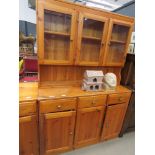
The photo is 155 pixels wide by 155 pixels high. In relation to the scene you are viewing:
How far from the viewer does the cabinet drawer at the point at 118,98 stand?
172 cm

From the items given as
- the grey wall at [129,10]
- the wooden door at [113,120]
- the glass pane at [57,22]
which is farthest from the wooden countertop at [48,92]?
the grey wall at [129,10]

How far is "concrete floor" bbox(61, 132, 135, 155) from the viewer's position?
69.0 inches

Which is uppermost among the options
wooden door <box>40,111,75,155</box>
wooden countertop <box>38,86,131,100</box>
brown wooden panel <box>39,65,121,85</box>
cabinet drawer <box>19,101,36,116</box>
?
brown wooden panel <box>39,65,121,85</box>

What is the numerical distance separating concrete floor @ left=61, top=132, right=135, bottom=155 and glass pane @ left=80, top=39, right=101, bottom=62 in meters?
1.25

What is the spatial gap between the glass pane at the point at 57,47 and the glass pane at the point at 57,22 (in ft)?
0.30

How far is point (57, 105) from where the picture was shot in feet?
4.67

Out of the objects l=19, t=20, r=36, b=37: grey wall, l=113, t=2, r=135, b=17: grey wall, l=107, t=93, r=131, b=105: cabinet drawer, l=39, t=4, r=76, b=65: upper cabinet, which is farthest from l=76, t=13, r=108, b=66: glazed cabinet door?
l=19, t=20, r=36, b=37: grey wall

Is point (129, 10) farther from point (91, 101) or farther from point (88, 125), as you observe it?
point (88, 125)

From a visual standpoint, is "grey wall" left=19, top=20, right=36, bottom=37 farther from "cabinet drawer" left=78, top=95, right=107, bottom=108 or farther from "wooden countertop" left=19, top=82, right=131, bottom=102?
"cabinet drawer" left=78, top=95, right=107, bottom=108

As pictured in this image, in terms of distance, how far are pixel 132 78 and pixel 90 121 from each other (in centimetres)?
92

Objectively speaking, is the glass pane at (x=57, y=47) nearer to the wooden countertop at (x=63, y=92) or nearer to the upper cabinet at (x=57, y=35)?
the upper cabinet at (x=57, y=35)

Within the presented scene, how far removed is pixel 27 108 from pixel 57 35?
0.92m

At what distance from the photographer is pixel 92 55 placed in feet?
6.01
